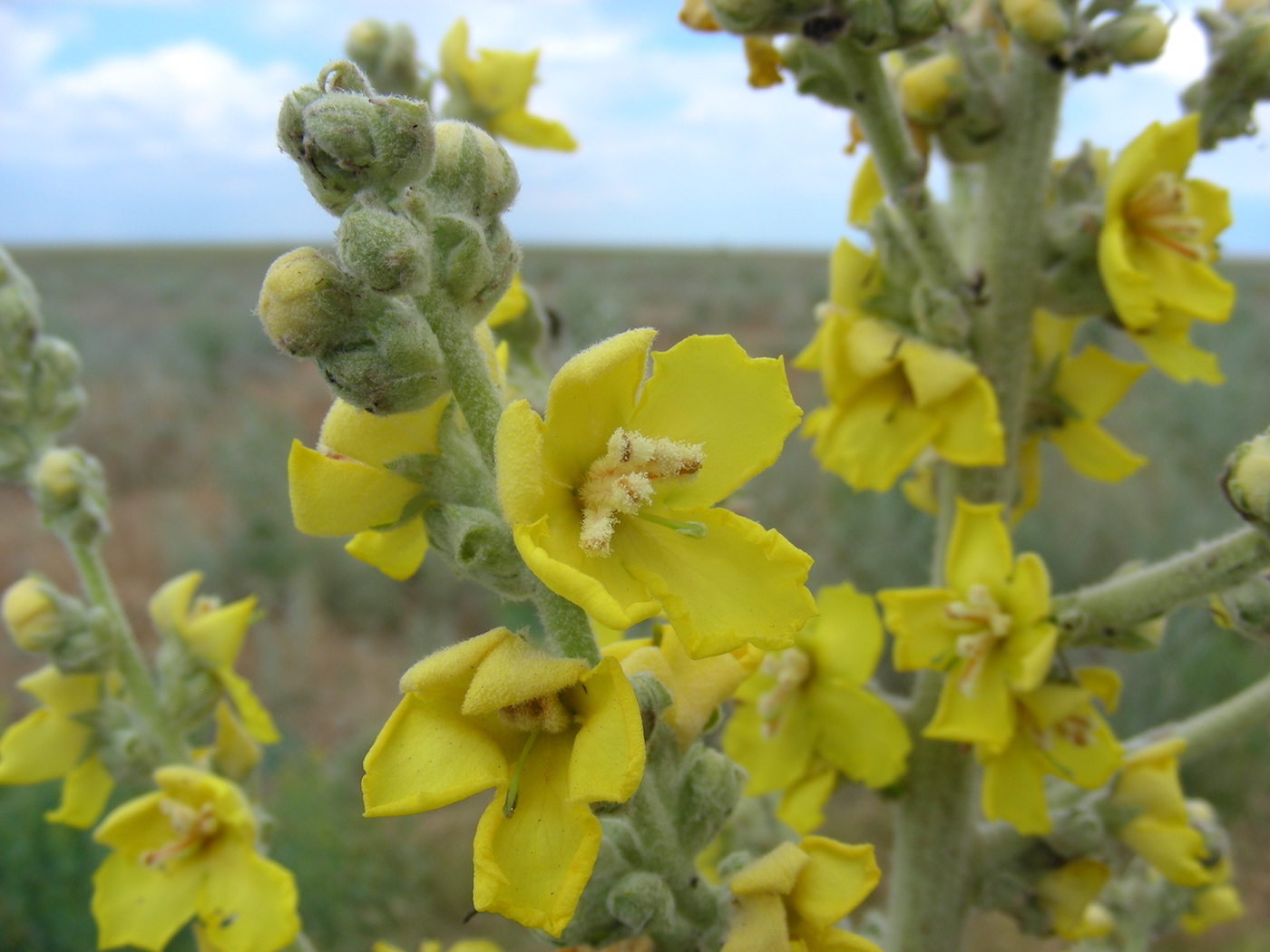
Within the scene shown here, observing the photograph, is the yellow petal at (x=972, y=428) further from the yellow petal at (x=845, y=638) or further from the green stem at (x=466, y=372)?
the green stem at (x=466, y=372)

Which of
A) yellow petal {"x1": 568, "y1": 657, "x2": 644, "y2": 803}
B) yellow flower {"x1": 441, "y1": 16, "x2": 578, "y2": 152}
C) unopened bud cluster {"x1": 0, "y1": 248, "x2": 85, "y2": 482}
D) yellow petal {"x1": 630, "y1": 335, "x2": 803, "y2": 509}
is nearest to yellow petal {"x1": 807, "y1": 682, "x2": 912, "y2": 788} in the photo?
yellow petal {"x1": 630, "y1": 335, "x2": 803, "y2": 509}

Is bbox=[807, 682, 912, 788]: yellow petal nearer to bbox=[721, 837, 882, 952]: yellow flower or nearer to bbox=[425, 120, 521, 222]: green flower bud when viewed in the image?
bbox=[721, 837, 882, 952]: yellow flower

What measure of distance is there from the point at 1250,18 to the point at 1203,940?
590 centimetres

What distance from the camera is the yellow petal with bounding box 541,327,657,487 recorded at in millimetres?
1080

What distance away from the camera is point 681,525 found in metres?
1.08

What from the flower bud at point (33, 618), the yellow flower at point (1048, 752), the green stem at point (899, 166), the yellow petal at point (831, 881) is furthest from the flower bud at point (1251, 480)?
the flower bud at point (33, 618)

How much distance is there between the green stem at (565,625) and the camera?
1.09 m

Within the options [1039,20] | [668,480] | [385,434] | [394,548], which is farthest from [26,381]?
[1039,20]

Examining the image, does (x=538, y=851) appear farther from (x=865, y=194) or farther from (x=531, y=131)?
(x=531, y=131)

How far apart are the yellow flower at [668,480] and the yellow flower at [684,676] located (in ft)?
0.60

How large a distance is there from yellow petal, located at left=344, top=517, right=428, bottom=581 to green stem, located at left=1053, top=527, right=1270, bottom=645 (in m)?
1.17

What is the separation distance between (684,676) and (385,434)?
19.0 inches

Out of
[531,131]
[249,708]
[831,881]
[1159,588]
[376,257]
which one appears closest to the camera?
[376,257]

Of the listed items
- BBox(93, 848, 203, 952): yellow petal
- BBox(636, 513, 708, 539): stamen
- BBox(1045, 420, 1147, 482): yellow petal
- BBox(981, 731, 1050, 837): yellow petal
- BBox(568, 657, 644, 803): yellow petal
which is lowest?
BBox(93, 848, 203, 952): yellow petal
